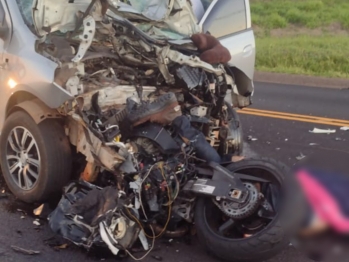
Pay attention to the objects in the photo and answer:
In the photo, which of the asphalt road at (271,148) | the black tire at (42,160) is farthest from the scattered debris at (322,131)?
the black tire at (42,160)

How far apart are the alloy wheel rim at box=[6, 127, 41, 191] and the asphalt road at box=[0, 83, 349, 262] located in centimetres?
21

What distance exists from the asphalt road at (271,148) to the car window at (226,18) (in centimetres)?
132

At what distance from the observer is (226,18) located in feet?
22.6

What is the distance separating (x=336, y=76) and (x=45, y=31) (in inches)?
357

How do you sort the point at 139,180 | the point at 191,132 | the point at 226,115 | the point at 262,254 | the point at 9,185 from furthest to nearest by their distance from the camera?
1. the point at 226,115
2. the point at 9,185
3. the point at 191,132
4. the point at 139,180
5. the point at 262,254

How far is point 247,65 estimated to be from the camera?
267 inches

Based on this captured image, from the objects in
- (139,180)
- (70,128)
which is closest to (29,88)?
(70,128)

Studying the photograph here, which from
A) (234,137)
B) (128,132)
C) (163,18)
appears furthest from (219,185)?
(163,18)

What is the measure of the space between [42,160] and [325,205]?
4.00 meters

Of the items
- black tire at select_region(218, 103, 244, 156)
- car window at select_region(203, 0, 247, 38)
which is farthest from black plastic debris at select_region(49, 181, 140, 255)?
car window at select_region(203, 0, 247, 38)

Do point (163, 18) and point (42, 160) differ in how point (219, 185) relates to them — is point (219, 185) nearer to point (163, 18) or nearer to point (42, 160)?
point (42, 160)

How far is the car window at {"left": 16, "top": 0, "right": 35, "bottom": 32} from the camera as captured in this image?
5.11m

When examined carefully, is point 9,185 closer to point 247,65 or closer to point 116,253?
point 116,253

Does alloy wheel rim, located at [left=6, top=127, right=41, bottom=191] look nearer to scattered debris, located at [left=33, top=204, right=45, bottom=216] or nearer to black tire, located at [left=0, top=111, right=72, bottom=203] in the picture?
black tire, located at [left=0, top=111, right=72, bottom=203]
